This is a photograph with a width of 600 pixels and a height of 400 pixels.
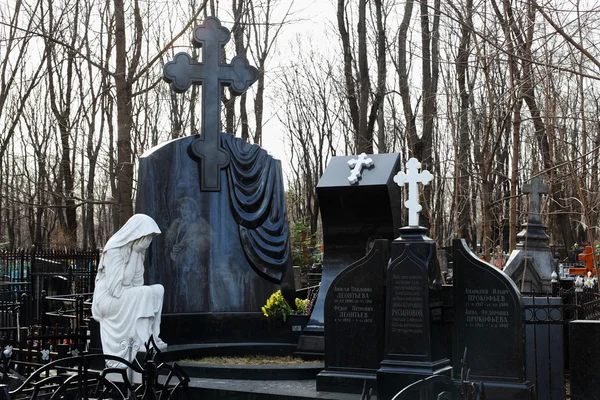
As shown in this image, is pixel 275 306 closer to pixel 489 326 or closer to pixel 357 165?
pixel 357 165

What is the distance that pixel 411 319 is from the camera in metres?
8.05

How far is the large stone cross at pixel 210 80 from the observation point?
11.6 metres

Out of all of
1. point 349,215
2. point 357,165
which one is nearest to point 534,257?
point 349,215

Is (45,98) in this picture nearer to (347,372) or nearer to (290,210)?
(290,210)

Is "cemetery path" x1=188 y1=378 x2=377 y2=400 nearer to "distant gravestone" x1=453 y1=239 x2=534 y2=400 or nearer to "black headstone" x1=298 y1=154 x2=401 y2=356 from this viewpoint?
"distant gravestone" x1=453 y1=239 x2=534 y2=400

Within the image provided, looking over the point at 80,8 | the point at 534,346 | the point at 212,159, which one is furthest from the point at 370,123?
the point at 534,346

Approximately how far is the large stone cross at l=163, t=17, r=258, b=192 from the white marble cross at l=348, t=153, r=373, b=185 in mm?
2029

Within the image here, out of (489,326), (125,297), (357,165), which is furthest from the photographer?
(357,165)

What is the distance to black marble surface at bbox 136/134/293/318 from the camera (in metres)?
11.1

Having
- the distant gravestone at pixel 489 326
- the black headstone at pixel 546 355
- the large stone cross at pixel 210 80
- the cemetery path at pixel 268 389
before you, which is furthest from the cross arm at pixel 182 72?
the black headstone at pixel 546 355

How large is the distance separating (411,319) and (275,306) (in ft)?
11.7

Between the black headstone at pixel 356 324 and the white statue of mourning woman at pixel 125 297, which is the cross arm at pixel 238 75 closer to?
the white statue of mourning woman at pixel 125 297

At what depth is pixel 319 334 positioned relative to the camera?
10453 mm

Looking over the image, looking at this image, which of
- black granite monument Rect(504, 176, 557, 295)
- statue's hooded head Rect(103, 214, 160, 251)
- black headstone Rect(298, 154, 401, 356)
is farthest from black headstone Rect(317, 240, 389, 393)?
black granite monument Rect(504, 176, 557, 295)
